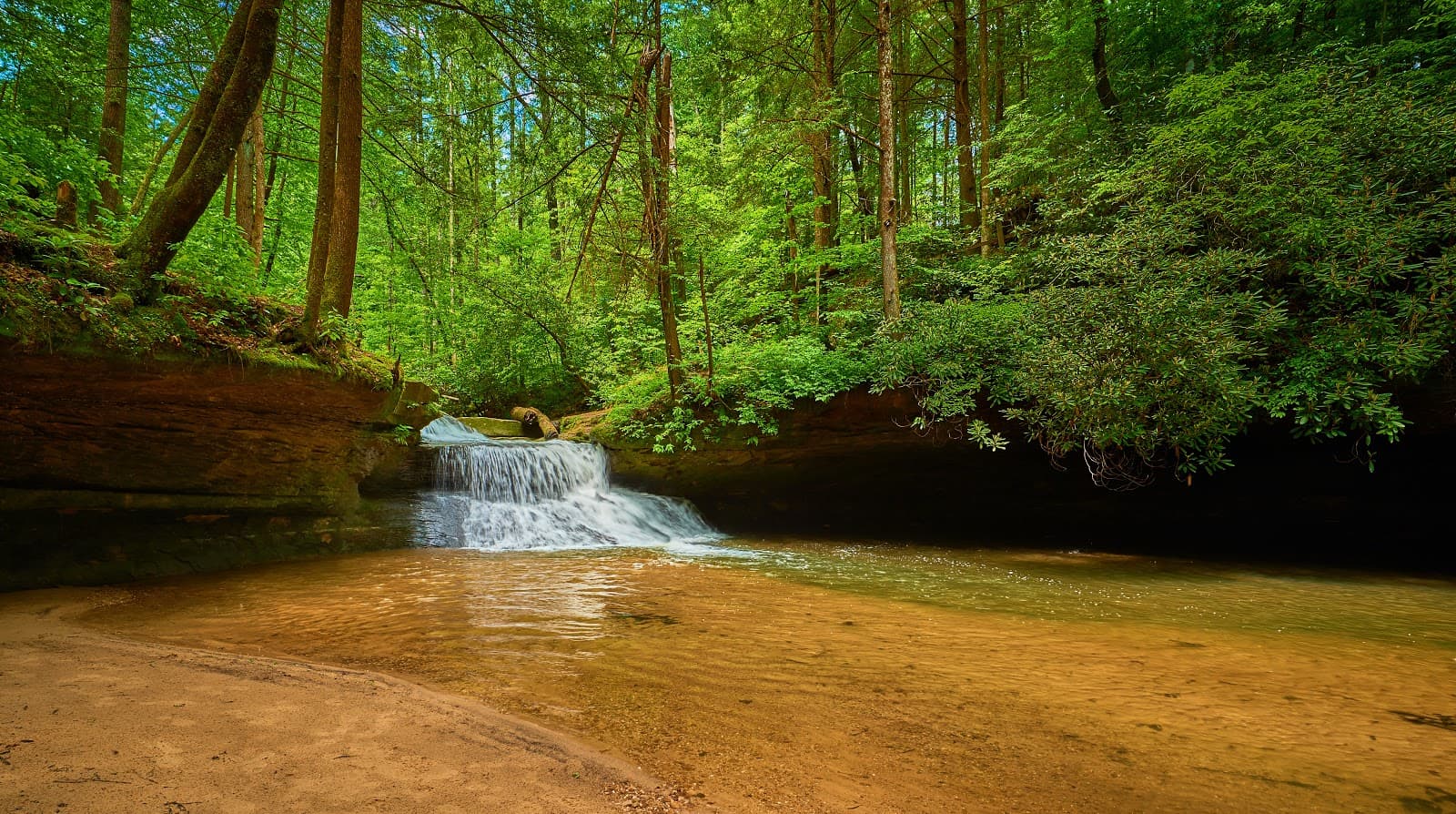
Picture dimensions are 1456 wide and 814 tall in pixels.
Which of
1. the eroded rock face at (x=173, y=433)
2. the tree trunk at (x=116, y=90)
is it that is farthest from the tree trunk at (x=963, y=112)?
the tree trunk at (x=116, y=90)

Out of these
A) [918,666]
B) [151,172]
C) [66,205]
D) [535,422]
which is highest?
Answer: [151,172]

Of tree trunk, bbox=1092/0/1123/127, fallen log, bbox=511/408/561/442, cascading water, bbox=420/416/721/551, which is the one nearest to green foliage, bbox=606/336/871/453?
cascading water, bbox=420/416/721/551

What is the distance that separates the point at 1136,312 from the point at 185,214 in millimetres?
10465

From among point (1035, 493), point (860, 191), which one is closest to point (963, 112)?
point (860, 191)

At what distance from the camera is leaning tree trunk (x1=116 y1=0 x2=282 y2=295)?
219 inches

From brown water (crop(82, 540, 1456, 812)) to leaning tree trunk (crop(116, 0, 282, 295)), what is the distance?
329cm

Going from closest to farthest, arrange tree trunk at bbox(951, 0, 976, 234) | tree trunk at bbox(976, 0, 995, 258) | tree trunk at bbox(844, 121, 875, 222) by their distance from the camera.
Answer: tree trunk at bbox(951, 0, 976, 234), tree trunk at bbox(976, 0, 995, 258), tree trunk at bbox(844, 121, 875, 222)

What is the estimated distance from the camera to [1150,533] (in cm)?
1009

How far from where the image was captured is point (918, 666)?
359 cm

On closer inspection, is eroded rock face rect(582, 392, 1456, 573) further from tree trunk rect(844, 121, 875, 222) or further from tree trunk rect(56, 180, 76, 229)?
tree trunk rect(56, 180, 76, 229)

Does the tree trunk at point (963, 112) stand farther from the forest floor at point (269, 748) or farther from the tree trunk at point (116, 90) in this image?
the tree trunk at point (116, 90)

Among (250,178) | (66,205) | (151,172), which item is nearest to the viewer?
(66,205)

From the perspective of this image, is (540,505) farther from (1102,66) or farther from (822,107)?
(1102,66)

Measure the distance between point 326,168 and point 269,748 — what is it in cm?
724
